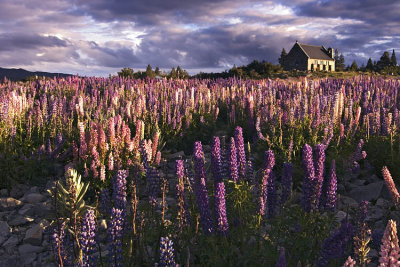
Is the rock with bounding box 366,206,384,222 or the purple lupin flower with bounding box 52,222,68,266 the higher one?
the purple lupin flower with bounding box 52,222,68,266

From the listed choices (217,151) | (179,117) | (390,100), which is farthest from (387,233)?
(390,100)

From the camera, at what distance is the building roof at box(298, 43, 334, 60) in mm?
74444

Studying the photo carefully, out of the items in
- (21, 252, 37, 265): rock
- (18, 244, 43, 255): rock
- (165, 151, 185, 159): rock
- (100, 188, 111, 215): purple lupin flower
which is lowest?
(21, 252, 37, 265): rock

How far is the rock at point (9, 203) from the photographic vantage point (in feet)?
20.9

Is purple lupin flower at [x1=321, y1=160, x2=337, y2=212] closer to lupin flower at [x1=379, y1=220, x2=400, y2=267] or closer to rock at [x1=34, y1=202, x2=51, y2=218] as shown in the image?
lupin flower at [x1=379, y1=220, x2=400, y2=267]

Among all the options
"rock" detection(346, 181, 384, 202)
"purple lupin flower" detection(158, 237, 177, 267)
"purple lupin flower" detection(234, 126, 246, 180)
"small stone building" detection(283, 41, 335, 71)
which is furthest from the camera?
"small stone building" detection(283, 41, 335, 71)

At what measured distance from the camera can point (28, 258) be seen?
16.2 ft

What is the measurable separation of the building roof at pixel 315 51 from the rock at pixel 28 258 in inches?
2909

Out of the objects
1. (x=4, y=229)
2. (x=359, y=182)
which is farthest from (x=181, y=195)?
(x=359, y=182)

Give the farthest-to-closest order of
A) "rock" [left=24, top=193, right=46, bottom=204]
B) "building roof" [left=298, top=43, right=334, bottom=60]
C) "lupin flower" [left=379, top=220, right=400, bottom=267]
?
"building roof" [left=298, top=43, right=334, bottom=60]
"rock" [left=24, top=193, right=46, bottom=204]
"lupin flower" [left=379, top=220, right=400, bottom=267]

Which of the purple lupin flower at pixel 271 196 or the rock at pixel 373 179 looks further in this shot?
the rock at pixel 373 179

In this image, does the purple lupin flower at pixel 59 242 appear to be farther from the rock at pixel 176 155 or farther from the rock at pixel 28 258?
the rock at pixel 176 155

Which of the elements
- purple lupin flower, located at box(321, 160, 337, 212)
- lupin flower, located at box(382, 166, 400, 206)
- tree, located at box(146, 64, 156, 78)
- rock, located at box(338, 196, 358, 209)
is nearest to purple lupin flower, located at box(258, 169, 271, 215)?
purple lupin flower, located at box(321, 160, 337, 212)

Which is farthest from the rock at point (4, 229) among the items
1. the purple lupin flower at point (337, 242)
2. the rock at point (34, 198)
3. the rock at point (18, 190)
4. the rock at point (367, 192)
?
the rock at point (367, 192)
